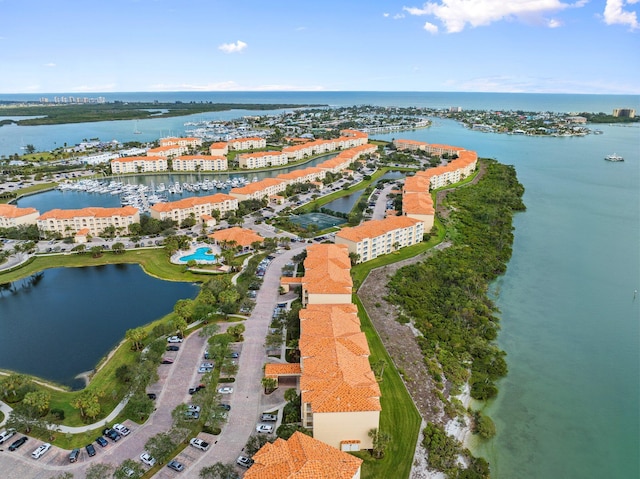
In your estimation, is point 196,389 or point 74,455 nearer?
point 74,455

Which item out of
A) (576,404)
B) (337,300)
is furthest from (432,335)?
(576,404)

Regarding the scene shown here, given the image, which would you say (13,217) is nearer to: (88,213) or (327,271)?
(88,213)

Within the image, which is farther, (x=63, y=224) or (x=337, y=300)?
(x=63, y=224)

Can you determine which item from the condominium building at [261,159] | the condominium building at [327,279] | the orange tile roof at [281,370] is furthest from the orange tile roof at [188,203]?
the orange tile roof at [281,370]

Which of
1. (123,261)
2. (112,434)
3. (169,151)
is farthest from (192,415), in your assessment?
(169,151)

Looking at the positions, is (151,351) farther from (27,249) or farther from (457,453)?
(27,249)

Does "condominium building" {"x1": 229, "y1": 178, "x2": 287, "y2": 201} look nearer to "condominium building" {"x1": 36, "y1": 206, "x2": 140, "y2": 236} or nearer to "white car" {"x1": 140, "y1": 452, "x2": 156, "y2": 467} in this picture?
"condominium building" {"x1": 36, "y1": 206, "x2": 140, "y2": 236}

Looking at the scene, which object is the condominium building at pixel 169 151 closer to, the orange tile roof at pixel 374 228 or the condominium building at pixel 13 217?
the condominium building at pixel 13 217
